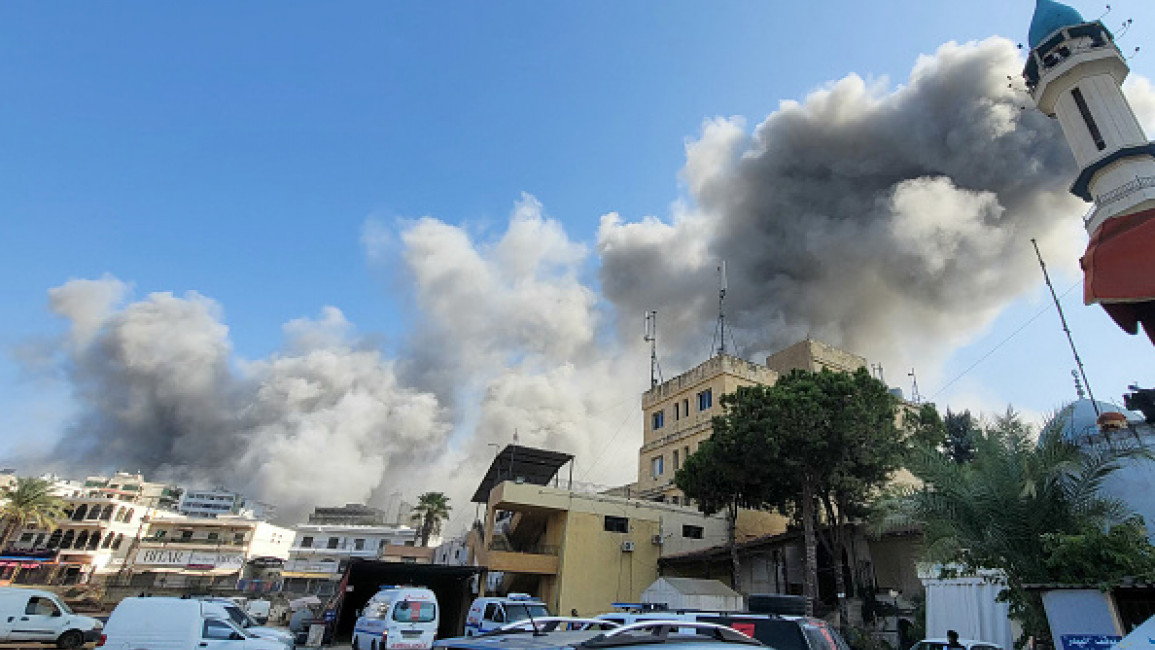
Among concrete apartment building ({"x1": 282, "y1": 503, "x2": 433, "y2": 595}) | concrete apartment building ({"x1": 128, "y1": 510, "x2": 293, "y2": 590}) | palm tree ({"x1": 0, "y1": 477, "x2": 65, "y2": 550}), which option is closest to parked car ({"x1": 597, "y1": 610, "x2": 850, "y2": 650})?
concrete apartment building ({"x1": 282, "y1": 503, "x2": 433, "y2": 595})

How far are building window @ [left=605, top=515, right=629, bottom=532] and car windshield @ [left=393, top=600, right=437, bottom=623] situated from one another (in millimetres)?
14810

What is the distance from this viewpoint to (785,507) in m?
26.1

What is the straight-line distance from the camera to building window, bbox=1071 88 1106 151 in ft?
101

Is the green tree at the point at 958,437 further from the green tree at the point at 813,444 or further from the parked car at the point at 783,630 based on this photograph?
the parked car at the point at 783,630

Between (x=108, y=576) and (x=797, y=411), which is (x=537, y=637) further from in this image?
(x=108, y=576)

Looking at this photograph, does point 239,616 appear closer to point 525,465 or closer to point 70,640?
point 70,640

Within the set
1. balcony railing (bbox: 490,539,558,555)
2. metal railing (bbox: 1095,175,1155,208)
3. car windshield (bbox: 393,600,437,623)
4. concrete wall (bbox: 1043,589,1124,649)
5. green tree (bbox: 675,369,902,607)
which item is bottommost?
car windshield (bbox: 393,600,437,623)

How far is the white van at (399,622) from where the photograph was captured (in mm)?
12607

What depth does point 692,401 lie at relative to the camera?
3797cm

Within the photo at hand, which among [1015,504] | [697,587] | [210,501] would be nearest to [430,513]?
[697,587]

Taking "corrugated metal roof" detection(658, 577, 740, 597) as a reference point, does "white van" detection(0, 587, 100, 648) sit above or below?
below

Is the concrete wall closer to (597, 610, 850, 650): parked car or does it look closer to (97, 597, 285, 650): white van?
(597, 610, 850, 650): parked car

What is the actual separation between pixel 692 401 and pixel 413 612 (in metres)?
27.2

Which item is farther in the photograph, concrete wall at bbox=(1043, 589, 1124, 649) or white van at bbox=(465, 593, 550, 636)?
white van at bbox=(465, 593, 550, 636)
